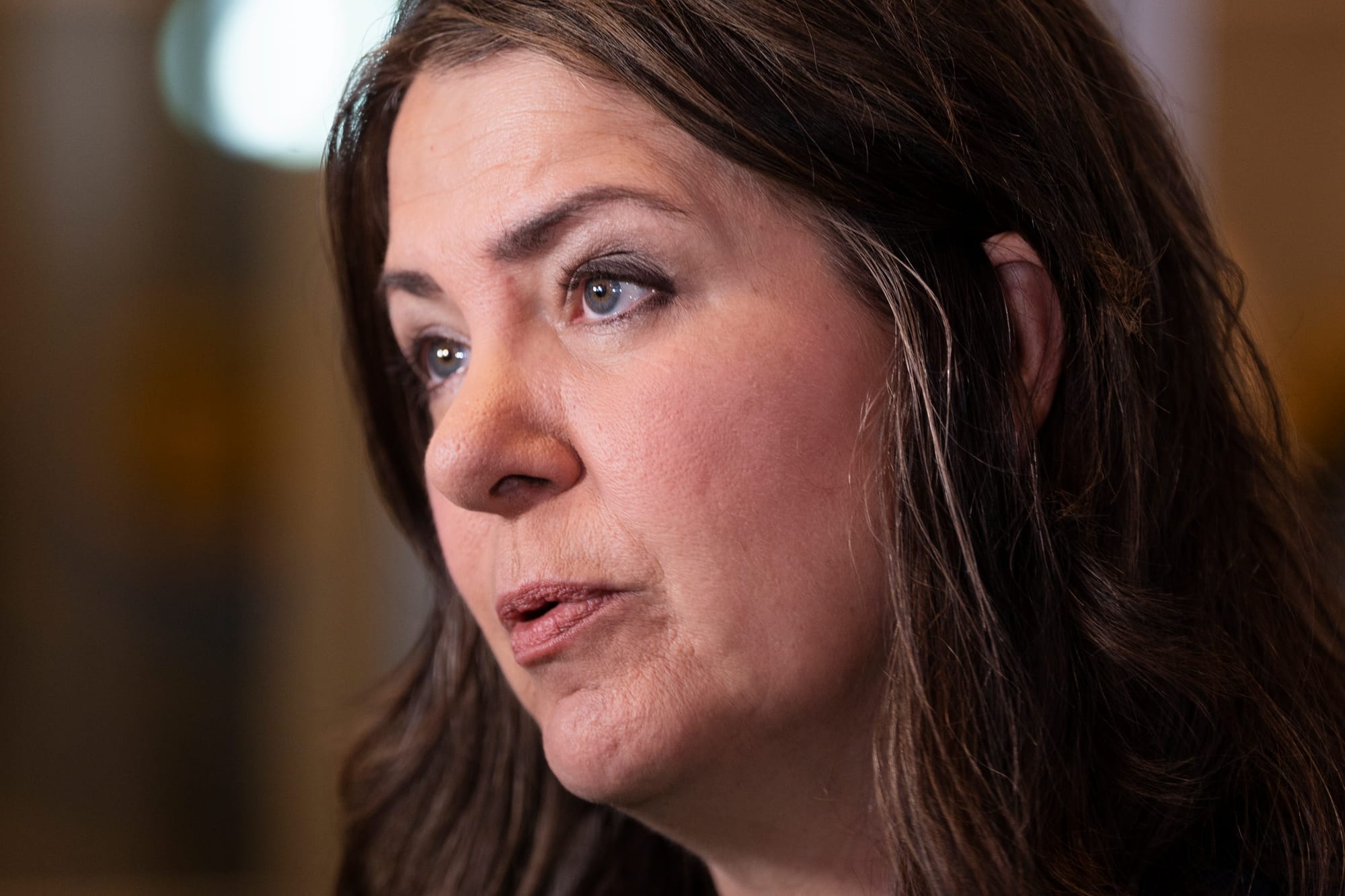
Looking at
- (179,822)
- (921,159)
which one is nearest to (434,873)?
(921,159)

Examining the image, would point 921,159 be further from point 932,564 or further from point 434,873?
point 434,873

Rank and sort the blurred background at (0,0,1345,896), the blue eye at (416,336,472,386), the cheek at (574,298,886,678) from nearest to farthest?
1. the cheek at (574,298,886,678)
2. the blue eye at (416,336,472,386)
3. the blurred background at (0,0,1345,896)

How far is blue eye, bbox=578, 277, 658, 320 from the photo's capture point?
0.92 m

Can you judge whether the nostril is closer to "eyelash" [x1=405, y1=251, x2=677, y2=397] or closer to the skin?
the skin

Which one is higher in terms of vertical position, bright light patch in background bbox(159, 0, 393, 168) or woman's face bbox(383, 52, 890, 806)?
bright light patch in background bbox(159, 0, 393, 168)

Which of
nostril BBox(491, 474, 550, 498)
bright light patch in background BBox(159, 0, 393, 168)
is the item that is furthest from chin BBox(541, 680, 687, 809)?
bright light patch in background BBox(159, 0, 393, 168)

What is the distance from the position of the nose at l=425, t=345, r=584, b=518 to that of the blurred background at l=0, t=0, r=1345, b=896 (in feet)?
7.66

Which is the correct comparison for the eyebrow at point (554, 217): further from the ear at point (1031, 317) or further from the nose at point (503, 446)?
the ear at point (1031, 317)

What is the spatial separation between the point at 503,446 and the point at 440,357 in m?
0.26

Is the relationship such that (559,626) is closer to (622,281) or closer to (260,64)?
(622,281)

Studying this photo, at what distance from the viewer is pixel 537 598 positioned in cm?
95

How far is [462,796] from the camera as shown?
140 cm

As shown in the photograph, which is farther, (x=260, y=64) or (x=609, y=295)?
(x=260, y=64)

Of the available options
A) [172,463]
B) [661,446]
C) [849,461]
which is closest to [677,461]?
[661,446]
